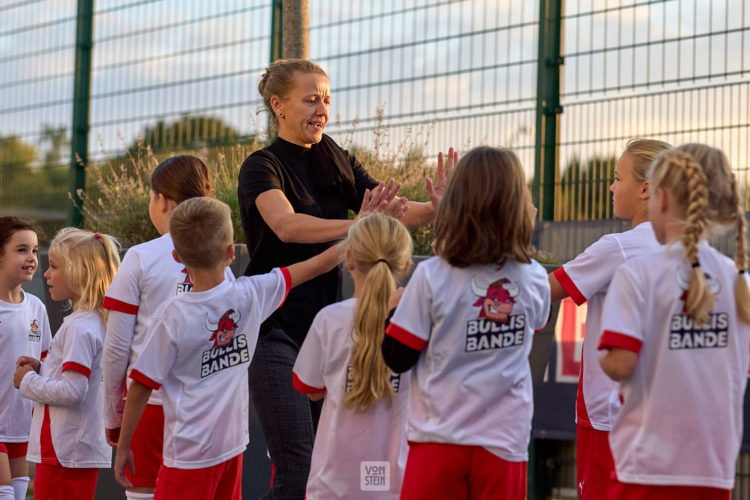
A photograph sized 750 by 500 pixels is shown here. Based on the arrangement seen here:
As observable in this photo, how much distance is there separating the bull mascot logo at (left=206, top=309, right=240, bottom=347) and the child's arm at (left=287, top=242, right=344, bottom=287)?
0.25m

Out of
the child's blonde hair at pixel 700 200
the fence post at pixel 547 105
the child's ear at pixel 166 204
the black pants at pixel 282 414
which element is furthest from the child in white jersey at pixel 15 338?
the fence post at pixel 547 105

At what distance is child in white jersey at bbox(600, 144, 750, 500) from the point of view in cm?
269

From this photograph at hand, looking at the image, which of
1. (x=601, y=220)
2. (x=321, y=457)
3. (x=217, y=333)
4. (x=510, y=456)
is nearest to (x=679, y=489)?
(x=510, y=456)

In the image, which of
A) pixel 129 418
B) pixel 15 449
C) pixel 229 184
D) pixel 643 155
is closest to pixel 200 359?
pixel 129 418

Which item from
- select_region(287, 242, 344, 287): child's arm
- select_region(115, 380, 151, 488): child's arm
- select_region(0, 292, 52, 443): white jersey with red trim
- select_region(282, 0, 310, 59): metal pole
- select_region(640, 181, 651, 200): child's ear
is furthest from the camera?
select_region(282, 0, 310, 59): metal pole

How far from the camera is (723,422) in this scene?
8.92 feet

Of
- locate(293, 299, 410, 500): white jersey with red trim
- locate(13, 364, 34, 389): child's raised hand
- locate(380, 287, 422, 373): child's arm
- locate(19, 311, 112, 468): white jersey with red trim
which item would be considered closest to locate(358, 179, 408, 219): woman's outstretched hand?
locate(293, 299, 410, 500): white jersey with red trim

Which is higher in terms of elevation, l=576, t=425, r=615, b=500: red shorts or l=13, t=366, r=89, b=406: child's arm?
l=13, t=366, r=89, b=406: child's arm

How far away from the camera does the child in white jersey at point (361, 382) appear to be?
126 inches

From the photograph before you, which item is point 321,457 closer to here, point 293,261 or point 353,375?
point 353,375

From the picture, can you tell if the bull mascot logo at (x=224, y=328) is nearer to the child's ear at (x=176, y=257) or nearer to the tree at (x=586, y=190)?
the child's ear at (x=176, y=257)

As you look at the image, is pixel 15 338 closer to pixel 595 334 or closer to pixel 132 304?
pixel 132 304

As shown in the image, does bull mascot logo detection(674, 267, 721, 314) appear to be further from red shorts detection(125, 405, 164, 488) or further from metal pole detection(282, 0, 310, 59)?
metal pole detection(282, 0, 310, 59)

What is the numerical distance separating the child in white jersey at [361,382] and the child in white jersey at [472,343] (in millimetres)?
256
